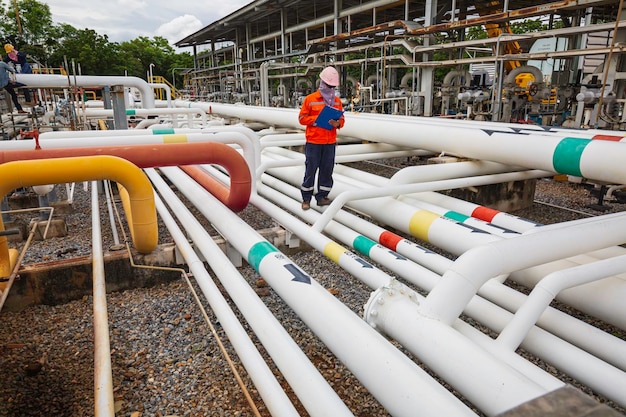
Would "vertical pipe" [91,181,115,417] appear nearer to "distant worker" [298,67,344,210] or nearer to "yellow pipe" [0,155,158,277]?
"yellow pipe" [0,155,158,277]

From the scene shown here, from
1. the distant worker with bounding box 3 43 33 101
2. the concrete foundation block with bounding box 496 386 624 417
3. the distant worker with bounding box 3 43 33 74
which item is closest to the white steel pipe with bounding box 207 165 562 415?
the concrete foundation block with bounding box 496 386 624 417

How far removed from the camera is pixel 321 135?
3500 mm

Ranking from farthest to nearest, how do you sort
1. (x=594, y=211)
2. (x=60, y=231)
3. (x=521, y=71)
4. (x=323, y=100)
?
(x=521, y=71)
(x=594, y=211)
(x=60, y=231)
(x=323, y=100)

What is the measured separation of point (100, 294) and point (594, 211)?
16.7ft

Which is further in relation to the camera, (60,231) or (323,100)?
(60,231)

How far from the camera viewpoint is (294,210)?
3588 millimetres

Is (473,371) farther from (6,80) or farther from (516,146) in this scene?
(6,80)

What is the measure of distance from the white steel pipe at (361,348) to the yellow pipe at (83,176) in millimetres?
867

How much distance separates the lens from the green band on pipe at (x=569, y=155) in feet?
9.32

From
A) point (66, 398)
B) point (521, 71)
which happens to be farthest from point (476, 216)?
point (521, 71)

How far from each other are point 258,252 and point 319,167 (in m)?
1.32

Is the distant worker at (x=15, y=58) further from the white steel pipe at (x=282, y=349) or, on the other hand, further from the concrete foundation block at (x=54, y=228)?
the white steel pipe at (x=282, y=349)

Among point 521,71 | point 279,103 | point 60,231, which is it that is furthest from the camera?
point 279,103

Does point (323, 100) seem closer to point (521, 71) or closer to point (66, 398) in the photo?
point (66, 398)
